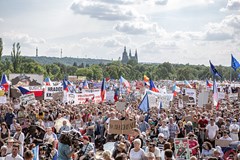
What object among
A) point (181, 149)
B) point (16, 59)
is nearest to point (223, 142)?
point (181, 149)

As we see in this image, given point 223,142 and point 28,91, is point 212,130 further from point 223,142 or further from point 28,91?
point 28,91

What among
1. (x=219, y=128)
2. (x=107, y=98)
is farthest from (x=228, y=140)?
(x=107, y=98)

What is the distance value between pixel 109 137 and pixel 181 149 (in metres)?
3.34

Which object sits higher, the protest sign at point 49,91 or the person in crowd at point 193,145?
the protest sign at point 49,91

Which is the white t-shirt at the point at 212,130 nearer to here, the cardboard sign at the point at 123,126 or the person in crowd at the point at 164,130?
the person in crowd at the point at 164,130

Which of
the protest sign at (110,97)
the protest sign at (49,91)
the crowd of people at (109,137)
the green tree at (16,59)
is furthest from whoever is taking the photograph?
the green tree at (16,59)

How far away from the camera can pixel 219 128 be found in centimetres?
1554

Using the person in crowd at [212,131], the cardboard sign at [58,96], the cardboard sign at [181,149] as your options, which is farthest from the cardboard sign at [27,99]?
the cardboard sign at [181,149]

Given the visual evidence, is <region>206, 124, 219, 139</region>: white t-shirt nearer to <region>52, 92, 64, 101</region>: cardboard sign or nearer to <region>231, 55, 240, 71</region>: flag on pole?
<region>231, 55, 240, 71</region>: flag on pole

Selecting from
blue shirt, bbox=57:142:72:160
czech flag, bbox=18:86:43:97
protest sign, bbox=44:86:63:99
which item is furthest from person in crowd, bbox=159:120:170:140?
protest sign, bbox=44:86:63:99

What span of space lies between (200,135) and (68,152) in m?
7.81

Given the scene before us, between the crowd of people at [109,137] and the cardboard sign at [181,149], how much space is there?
0.11 meters

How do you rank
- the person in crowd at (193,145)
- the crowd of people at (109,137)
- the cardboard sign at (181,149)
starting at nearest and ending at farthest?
the crowd of people at (109,137) < the cardboard sign at (181,149) < the person in crowd at (193,145)

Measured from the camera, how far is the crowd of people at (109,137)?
33.6 ft
